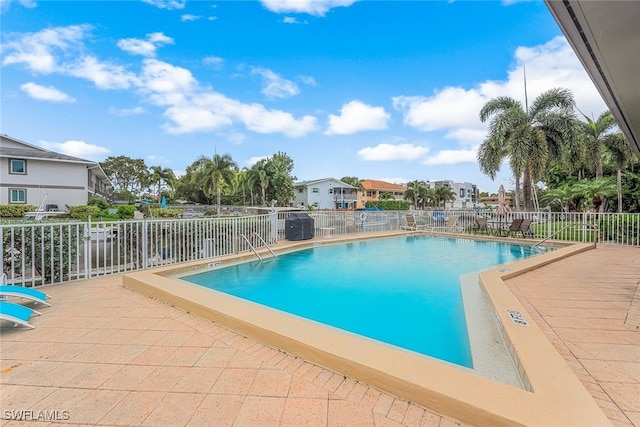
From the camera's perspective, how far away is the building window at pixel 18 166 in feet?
67.6

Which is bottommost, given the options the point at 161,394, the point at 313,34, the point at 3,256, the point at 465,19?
the point at 161,394

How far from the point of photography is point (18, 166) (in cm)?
2081

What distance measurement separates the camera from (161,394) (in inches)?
85.9

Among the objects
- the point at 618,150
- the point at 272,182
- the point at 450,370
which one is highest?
the point at 618,150

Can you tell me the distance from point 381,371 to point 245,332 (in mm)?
1535

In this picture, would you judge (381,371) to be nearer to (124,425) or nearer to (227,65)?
(124,425)

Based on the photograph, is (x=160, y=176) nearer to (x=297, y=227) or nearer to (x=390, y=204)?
(x=390, y=204)

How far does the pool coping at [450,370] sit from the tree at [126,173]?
51665mm

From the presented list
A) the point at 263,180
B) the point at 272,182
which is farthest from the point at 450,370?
the point at 272,182

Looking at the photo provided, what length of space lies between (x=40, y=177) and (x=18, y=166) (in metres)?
1.28

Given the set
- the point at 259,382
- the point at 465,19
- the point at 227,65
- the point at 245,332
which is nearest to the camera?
the point at 259,382

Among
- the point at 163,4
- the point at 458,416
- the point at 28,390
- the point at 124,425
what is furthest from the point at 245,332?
the point at 163,4

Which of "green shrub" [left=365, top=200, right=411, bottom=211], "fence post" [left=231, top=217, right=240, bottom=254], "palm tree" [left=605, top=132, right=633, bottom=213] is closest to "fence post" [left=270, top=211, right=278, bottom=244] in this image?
"fence post" [left=231, top=217, right=240, bottom=254]

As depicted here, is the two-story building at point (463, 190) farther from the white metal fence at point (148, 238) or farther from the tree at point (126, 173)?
the white metal fence at point (148, 238)
